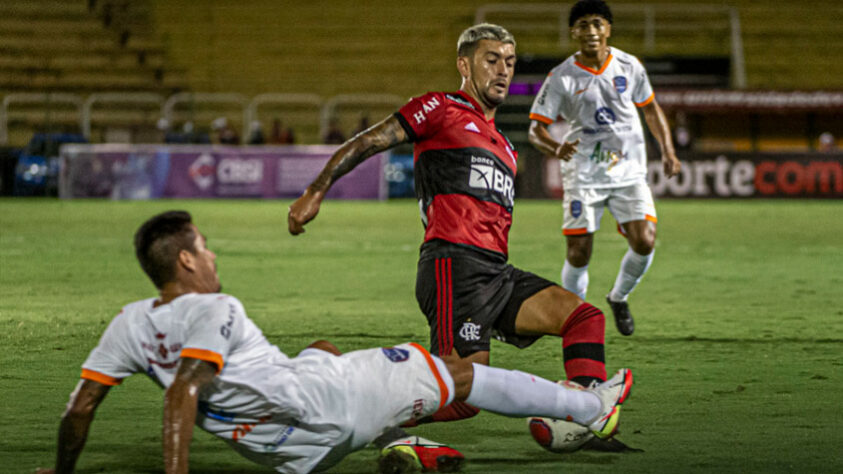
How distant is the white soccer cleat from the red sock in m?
0.17

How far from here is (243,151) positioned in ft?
82.7

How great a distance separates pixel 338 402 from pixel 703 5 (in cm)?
2795

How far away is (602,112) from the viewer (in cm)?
866

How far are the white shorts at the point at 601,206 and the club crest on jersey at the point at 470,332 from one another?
3445mm

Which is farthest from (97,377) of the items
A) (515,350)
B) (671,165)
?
(671,165)

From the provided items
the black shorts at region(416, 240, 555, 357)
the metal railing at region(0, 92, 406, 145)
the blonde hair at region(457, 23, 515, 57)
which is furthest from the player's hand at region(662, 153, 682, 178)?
the metal railing at region(0, 92, 406, 145)

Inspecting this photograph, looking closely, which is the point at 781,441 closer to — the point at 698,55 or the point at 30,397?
the point at 30,397

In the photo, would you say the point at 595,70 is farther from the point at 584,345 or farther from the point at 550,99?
the point at 584,345

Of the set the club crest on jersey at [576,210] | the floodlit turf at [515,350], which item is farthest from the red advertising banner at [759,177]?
the club crest on jersey at [576,210]

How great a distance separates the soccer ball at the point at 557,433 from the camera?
472cm

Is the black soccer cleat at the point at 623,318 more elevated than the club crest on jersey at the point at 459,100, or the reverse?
the club crest on jersey at the point at 459,100

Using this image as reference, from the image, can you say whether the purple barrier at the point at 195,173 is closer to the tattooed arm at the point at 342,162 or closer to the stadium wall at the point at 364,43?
the stadium wall at the point at 364,43

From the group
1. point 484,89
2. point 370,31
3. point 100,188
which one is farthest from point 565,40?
point 484,89

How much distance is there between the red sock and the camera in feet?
16.8
